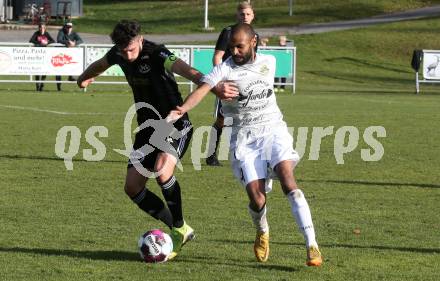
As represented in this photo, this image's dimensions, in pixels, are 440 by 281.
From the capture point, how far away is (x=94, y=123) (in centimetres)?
2064

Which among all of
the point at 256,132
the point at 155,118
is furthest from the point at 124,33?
the point at 256,132

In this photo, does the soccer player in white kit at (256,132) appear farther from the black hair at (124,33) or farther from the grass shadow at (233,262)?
the black hair at (124,33)

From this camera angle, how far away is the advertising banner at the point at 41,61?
29.8m

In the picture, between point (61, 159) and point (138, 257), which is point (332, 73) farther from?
point (138, 257)

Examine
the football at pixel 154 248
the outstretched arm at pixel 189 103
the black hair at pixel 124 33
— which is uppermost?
the black hair at pixel 124 33

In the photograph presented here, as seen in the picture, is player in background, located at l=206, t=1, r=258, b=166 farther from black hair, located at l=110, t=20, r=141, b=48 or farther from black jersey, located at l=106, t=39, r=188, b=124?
black hair, located at l=110, t=20, r=141, b=48

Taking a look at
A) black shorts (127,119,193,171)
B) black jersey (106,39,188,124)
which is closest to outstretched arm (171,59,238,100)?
black jersey (106,39,188,124)

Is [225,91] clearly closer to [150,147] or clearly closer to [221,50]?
[150,147]

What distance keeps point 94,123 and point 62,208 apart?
9941 millimetres

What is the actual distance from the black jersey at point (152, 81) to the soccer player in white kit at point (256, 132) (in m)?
0.52

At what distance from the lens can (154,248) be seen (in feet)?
27.0

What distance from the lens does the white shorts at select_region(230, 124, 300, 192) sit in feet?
27.0

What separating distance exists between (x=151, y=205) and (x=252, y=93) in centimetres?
135

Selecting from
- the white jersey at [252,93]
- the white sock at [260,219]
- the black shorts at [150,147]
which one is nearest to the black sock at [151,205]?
the black shorts at [150,147]
